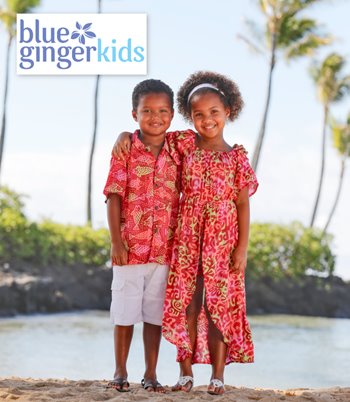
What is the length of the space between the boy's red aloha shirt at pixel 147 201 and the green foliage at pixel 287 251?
12.6 meters

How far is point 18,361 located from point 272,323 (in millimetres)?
6642

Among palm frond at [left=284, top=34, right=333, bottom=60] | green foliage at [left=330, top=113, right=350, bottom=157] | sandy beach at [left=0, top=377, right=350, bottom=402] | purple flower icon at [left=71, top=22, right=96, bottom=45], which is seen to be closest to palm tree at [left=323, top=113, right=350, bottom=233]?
green foliage at [left=330, top=113, right=350, bottom=157]

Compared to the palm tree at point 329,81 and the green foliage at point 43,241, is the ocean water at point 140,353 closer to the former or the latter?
the green foliage at point 43,241

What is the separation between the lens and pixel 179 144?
4930mm

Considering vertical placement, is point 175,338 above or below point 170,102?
below

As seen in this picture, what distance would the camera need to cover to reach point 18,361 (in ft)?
29.3

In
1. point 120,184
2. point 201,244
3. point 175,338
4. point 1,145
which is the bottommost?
point 175,338

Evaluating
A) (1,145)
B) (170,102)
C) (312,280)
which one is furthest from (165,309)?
(1,145)

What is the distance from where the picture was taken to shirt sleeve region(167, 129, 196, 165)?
4926 mm

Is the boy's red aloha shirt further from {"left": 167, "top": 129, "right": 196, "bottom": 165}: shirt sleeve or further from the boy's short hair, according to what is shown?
the boy's short hair

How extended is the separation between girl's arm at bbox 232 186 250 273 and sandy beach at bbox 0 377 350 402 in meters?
0.73

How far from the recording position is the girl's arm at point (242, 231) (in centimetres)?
493

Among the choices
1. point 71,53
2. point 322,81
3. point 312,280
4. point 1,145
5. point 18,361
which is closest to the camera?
point 18,361

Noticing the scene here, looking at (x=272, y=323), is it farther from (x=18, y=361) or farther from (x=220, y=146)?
(x=220, y=146)
